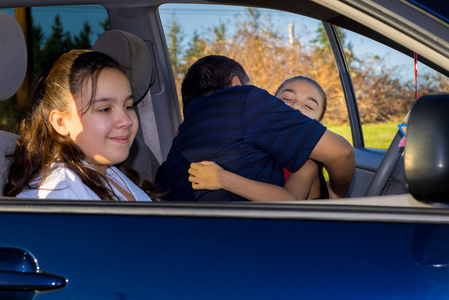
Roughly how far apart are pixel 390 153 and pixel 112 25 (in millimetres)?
1773

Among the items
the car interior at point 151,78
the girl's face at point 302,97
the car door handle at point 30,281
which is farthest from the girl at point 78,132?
the girl's face at point 302,97

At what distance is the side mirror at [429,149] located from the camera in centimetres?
108

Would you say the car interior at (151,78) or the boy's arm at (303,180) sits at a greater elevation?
the car interior at (151,78)

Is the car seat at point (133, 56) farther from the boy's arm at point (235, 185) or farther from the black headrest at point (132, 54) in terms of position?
the boy's arm at point (235, 185)

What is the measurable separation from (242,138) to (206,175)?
0.17 meters

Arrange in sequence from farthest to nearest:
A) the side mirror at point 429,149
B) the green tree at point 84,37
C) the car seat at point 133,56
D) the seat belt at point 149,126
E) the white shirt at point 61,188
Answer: the green tree at point 84,37
the seat belt at point 149,126
the car seat at point 133,56
the white shirt at point 61,188
the side mirror at point 429,149

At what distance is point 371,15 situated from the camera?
1242 millimetres

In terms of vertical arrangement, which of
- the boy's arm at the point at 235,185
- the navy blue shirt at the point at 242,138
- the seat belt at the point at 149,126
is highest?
the seat belt at the point at 149,126

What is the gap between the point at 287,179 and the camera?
2146 mm

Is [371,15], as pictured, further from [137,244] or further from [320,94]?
[320,94]

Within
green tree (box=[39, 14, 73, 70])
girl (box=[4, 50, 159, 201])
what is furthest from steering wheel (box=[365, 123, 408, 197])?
green tree (box=[39, 14, 73, 70])

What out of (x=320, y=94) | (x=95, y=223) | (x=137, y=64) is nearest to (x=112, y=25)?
(x=137, y=64)

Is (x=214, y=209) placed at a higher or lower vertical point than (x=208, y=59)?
lower

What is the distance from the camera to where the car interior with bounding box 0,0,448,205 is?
5.68 ft
